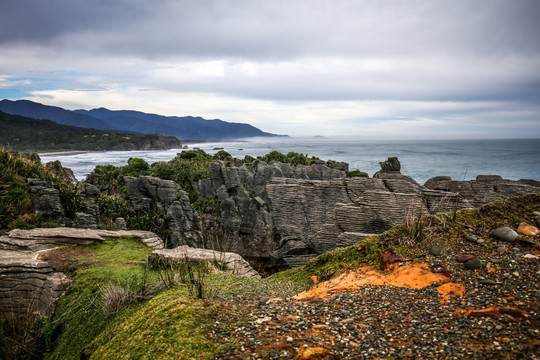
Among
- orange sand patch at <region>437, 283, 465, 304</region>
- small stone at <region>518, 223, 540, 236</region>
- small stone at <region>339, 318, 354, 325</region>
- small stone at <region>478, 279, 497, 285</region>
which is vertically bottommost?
small stone at <region>339, 318, 354, 325</region>

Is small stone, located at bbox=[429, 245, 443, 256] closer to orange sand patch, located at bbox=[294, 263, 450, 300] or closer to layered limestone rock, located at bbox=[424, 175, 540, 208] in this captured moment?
orange sand patch, located at bbox=[294, 263, 450, 300]

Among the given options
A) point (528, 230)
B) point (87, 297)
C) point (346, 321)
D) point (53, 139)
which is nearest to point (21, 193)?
point (87, 297)

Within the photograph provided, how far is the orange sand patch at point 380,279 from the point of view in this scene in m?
5.04

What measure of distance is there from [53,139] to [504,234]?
12452cm

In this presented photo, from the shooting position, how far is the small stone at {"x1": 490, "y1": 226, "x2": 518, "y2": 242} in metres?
5.53

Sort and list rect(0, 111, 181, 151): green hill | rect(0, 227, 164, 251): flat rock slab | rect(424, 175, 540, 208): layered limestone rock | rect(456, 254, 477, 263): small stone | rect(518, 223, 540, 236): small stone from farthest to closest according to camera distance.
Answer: rect(0, 111, 181, 151): green hill → rect(424, 175, 540, 208): layered limestone rock → rect(0, 227, 164, 251): flat rock slab → rect(518, 223, 540, 236): small stone → rect(456, 254, 477, 263): small stone

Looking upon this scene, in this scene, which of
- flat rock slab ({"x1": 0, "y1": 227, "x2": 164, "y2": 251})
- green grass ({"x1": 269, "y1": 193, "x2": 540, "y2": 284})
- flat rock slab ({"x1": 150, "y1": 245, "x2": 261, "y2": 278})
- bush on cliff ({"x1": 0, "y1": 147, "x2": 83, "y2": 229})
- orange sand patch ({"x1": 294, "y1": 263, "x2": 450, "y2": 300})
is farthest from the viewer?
bush on cliff ({"x1": 0, "y1": 147, "x2": 83, "y2": 229})

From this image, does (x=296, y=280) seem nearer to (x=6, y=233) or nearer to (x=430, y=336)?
(x=430, y=336)

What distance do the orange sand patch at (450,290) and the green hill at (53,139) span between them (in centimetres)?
10107

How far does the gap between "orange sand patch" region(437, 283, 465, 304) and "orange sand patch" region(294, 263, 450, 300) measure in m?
0.19

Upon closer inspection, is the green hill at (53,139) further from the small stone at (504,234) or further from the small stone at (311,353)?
the small stone at (504,234)

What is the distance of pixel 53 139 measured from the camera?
103m

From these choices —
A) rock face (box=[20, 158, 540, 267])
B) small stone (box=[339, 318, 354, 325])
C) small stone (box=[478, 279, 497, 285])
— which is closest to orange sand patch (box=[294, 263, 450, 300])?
small stone (box=[478, 279, 497, 285])

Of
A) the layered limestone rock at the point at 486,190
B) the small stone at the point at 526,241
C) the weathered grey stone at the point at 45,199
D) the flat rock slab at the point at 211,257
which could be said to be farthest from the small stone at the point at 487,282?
the layered limestone rock at the point at 486,190
